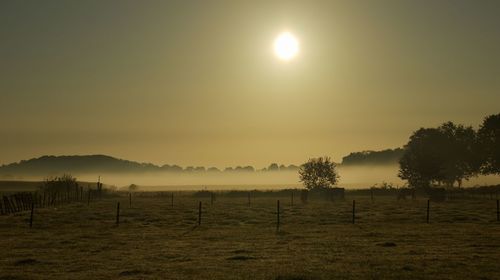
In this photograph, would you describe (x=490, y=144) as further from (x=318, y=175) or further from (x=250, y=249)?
(x=250, y=249)

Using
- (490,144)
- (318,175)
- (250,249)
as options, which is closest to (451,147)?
(490,144)

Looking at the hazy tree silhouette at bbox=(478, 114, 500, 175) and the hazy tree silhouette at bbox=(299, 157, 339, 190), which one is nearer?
the hazy tree silhouette at bbox=(299, 157, 339, 190)

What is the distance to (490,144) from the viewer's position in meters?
119

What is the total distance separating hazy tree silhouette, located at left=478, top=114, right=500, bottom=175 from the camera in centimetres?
11775

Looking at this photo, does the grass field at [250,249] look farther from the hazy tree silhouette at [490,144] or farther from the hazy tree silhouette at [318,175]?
the hazy tree silhouette at [490,144]

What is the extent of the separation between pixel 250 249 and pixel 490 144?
11041 centimetres

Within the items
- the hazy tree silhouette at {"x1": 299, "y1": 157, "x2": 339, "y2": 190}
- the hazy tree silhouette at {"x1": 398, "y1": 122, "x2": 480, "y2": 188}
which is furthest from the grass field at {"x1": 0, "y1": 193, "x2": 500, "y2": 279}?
the hazy tree silhouette at {"x1": 398, "y1": 122, "x2": 480, "y2": 188}

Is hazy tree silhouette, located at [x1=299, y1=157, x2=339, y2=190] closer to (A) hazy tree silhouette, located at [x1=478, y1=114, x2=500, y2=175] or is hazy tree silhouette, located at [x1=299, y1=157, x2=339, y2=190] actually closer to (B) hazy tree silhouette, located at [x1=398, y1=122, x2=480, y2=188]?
(B) hazy tree silhouette, located at [x1=398, y1=122, x2=480, y2=188]

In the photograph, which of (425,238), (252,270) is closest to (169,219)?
(425,238)

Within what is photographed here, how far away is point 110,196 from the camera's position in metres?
105

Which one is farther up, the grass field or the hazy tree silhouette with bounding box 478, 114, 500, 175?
the hazy tree silhouette with bounding box 478, 114, 500, 175

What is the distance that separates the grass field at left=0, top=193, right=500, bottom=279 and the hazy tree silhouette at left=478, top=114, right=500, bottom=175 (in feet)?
276

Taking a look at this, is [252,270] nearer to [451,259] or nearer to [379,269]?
[379,269]

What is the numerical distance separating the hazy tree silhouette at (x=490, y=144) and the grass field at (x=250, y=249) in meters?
84.3
